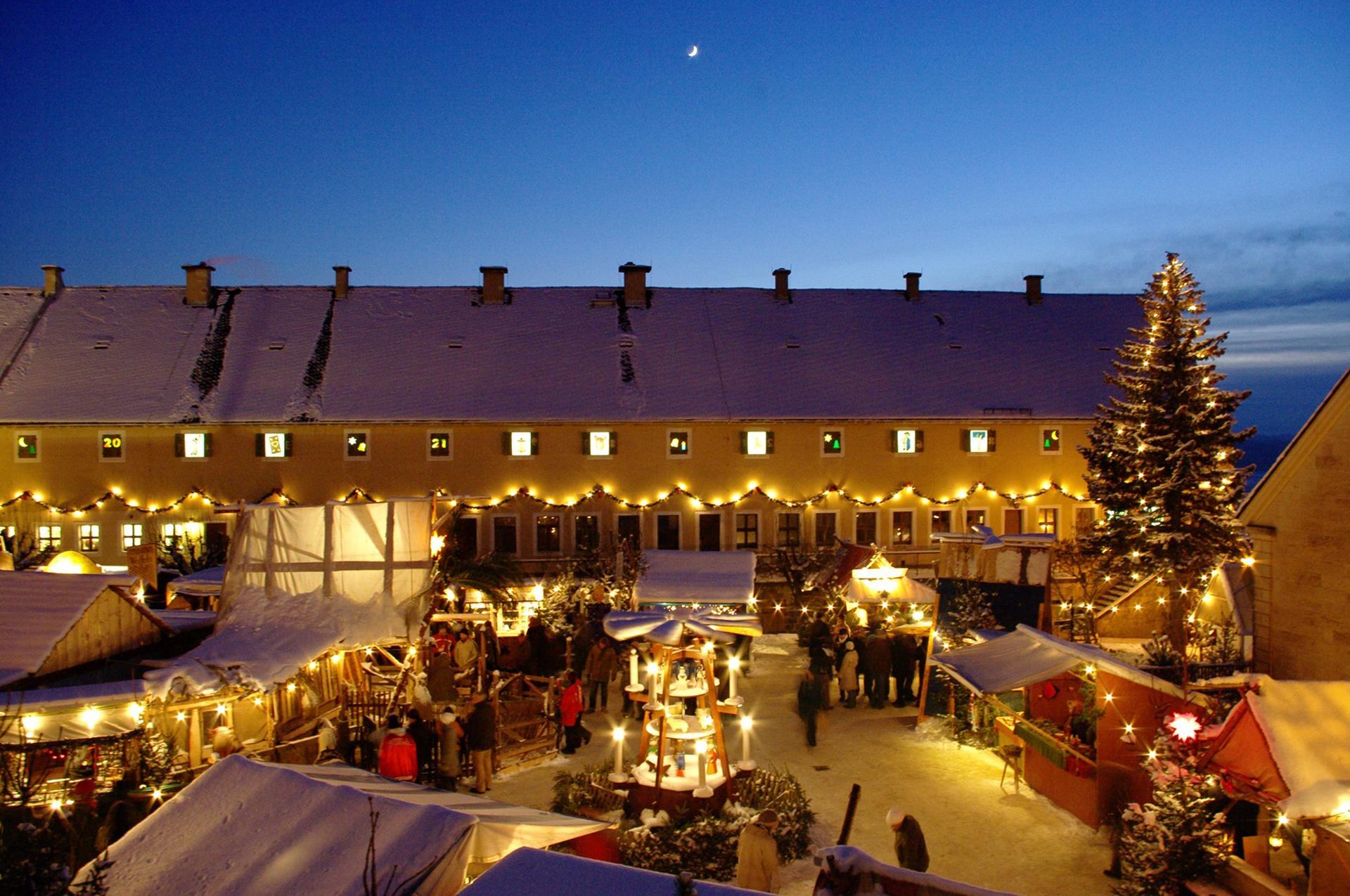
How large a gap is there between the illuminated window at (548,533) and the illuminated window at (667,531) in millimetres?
2739

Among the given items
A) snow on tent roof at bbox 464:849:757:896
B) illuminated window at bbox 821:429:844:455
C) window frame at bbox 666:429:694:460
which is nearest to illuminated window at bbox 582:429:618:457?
window frame at bbox 666:429:694:460

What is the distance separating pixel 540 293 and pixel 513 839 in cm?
2525

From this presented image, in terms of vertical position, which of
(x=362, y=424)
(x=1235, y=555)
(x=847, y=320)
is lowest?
(x=1235, y=555)

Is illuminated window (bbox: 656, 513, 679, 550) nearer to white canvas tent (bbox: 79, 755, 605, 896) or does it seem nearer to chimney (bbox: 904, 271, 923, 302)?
chimney (bbox: 904, 271, 923, 302)

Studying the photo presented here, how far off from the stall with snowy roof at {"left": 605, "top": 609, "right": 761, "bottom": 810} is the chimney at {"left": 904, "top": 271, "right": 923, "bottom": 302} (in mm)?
22050

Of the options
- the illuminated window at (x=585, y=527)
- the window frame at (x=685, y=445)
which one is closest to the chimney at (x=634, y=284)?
the window frame at (x=685, y=445)

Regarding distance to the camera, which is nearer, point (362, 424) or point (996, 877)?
point (996, 877)

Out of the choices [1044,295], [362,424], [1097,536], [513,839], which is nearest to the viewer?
[513,839]

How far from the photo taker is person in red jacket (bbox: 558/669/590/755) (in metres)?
14.3

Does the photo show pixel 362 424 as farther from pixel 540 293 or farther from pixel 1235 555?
pixel 1235 555

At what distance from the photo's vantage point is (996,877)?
10055 millimetres

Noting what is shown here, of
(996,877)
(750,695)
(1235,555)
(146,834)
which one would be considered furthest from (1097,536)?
(146,834)

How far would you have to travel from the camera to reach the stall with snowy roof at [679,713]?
1115 cm

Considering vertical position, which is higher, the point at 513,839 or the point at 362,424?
the point at 362,424
